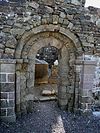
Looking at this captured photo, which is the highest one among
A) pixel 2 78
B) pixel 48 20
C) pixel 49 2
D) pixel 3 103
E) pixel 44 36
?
pixel 49 2

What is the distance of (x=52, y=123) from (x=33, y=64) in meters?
1.97

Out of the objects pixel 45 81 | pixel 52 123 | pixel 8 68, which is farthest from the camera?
pixel 45 81

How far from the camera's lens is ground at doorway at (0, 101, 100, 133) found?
201 inches

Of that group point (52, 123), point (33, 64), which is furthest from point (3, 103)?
point (52, 123)

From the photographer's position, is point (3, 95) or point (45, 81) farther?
point (45, 81)

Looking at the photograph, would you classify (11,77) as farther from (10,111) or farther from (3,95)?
(10,111)

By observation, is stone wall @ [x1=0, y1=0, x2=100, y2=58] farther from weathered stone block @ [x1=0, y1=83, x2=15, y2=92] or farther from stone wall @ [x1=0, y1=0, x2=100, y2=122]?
weathered stone block @ [x1=0, y1=83, x2=15, y2=92]

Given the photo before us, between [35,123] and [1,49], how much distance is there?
2.48m

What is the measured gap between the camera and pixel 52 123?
5.53 meters

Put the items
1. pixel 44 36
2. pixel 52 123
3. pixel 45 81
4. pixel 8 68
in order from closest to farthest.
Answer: pixel 8 68
pixel 52 123
pixel 44 36
pixel 45 81

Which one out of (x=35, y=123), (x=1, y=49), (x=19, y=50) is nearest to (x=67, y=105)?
(x=35, y=123)

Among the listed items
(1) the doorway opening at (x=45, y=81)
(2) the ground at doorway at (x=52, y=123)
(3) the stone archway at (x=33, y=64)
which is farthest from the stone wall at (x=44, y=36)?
(1) the doorway opening at (x=45, y=81)

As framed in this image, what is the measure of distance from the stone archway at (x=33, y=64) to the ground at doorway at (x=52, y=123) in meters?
0.38

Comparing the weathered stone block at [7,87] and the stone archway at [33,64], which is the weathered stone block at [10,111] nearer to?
the stone archway at [33,64]
